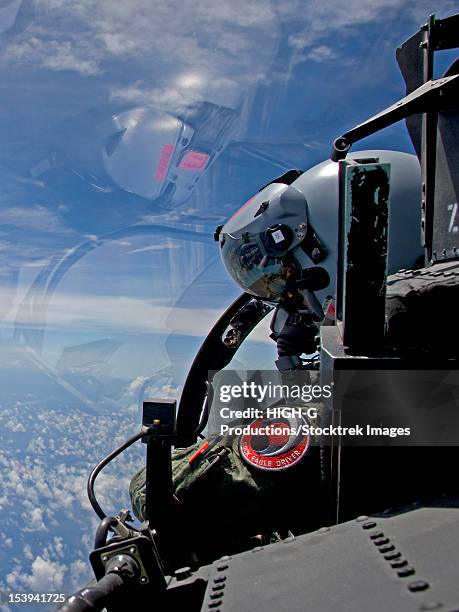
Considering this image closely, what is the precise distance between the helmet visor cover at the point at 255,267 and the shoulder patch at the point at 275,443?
241cm

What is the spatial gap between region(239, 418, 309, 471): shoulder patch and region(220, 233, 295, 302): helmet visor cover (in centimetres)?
241

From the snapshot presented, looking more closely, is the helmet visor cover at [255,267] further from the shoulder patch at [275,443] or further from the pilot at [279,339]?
the shoulder patch at [275,443]

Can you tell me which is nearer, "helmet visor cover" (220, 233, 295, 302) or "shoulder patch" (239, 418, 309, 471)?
"shoulder patch" (239, 418, 309, 471)

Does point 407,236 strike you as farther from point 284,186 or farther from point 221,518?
point 221,518

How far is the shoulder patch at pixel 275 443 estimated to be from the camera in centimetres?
242

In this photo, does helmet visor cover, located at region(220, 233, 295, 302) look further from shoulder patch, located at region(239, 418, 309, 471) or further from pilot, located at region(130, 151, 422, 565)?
shoulder patch, located at region(239, 418, 309, 471)

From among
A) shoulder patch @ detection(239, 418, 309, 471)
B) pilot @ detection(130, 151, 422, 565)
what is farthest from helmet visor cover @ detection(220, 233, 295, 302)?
shoulder patch @ detection(239, 418, 309, 471)

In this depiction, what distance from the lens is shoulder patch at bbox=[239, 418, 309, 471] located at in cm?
242

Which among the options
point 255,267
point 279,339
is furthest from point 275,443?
point 255,267

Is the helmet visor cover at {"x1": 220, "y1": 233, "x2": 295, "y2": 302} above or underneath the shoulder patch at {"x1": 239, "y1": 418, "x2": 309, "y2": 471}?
above

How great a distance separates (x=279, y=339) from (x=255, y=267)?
2.11 feet

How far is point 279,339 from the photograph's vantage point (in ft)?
16.1

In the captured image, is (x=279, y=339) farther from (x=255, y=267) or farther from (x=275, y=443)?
(x=275, y=443)

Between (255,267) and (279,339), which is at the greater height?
(255,267)
